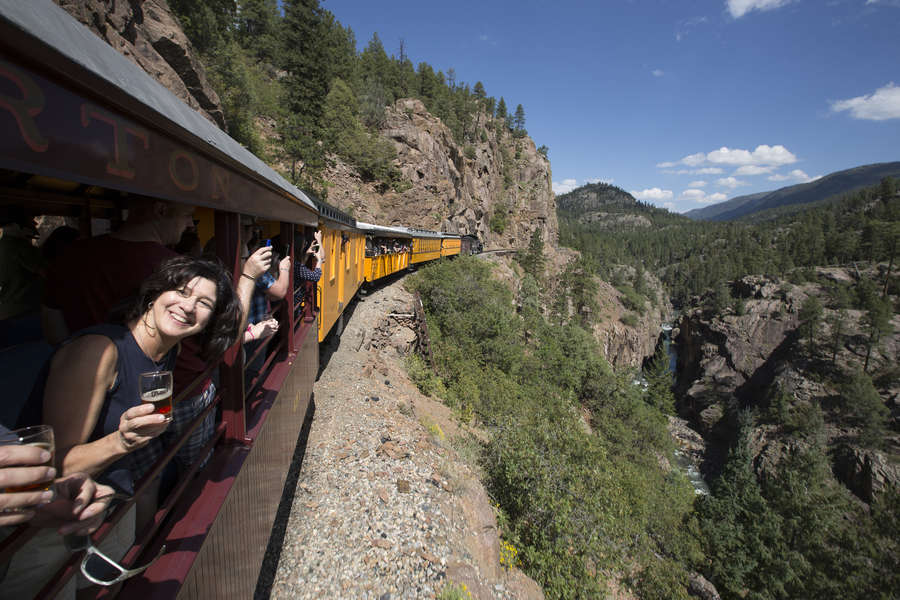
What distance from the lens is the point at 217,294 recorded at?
5.52 feet

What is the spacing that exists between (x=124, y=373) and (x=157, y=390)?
24 cm

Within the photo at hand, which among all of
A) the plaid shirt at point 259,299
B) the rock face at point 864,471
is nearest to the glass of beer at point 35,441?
the plaid shirt at point 259,299

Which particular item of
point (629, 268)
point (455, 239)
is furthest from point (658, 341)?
point (455, 239)

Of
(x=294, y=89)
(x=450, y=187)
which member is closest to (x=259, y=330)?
(x=294, y=89)

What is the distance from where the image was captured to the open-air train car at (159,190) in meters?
0.82

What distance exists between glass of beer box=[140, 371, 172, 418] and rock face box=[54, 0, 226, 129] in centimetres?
1293

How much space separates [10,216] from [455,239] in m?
31.9

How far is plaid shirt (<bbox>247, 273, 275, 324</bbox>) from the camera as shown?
10.0 ft

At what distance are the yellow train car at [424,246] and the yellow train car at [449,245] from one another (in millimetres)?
1479

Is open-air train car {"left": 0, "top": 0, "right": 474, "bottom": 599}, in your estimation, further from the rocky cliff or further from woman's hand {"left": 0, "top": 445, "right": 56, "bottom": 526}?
the rocky cliff

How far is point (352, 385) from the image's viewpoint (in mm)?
A: 7602

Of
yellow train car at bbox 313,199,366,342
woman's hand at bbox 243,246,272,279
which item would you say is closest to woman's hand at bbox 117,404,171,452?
woman's hand at bbox 243,246,272,279

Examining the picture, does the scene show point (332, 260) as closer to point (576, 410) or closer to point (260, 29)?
point (576, 410)

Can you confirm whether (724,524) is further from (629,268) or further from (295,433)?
(629,268)
